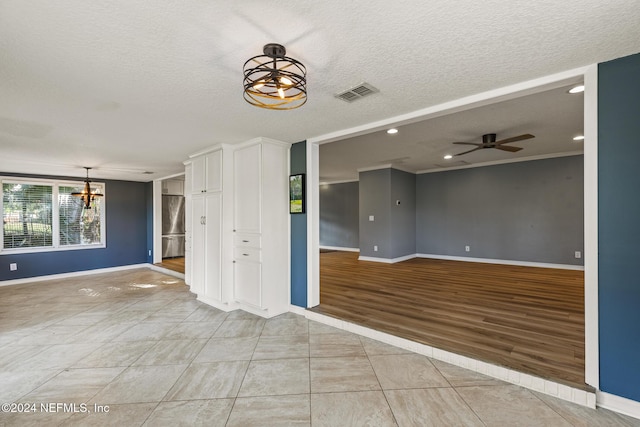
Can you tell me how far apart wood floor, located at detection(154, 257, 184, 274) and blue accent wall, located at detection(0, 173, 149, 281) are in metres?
0.62

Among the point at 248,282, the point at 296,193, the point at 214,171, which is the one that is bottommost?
the point at 248,282

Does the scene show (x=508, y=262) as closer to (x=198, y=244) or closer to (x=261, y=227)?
(x=261, y=227)

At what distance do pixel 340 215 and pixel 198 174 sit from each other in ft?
19.7

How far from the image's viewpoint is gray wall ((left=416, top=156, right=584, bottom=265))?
20.2 ft

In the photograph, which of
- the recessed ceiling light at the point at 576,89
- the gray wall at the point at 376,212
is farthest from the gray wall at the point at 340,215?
the recessed ceiling light at the point at 576,89

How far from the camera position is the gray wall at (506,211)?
6168 mm

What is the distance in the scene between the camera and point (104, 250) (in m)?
7.32

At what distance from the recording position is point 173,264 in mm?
7844

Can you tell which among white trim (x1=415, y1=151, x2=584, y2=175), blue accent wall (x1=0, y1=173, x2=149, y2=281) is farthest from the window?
white trim (x1=415, y1=151, x2=584, y2=175)

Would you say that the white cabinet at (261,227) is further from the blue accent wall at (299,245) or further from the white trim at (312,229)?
the white trim at (312,229)

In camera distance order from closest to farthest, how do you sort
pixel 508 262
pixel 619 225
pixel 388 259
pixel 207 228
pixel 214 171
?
pixel 619 225 → pixel 214 171 → pixel 207 228 → pixel 508 262 → pixel 388 259

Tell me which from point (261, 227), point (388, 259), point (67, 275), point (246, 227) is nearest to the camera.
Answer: point (261, 227)

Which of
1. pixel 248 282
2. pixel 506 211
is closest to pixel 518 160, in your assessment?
pixel 506 211

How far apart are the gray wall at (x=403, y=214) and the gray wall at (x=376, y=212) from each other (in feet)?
0.43
